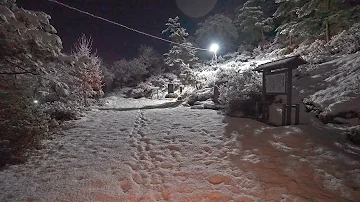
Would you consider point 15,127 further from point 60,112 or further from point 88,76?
point 88,76

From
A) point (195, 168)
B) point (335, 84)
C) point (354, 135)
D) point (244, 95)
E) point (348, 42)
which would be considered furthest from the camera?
point (348, 42)

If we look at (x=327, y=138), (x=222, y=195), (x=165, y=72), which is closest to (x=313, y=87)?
(x=327, y=138)

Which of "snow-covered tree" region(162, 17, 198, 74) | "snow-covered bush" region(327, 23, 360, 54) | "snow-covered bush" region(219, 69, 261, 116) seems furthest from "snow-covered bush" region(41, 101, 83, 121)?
"snow-covered tree" region(162, 17, 198, 74)

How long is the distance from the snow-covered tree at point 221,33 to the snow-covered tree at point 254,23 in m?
1.66

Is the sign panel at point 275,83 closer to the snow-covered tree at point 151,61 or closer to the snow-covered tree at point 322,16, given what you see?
the snow-covered tree at point 322,16

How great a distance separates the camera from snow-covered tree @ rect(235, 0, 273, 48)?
23388mm

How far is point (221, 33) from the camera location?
26.9 m

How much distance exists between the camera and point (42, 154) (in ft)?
16.1

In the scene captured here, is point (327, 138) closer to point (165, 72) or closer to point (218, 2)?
point (165, 72)

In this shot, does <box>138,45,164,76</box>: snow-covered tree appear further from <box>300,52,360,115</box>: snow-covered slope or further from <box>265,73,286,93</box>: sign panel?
<box>265,73,286,93</box>: sign panel

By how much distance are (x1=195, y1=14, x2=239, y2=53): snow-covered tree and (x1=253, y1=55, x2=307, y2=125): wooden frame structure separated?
20597mm

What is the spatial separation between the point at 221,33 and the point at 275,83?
21.7 m

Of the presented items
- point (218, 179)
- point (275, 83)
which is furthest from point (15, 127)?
point (275, 83)

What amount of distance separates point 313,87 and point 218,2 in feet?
90.7
